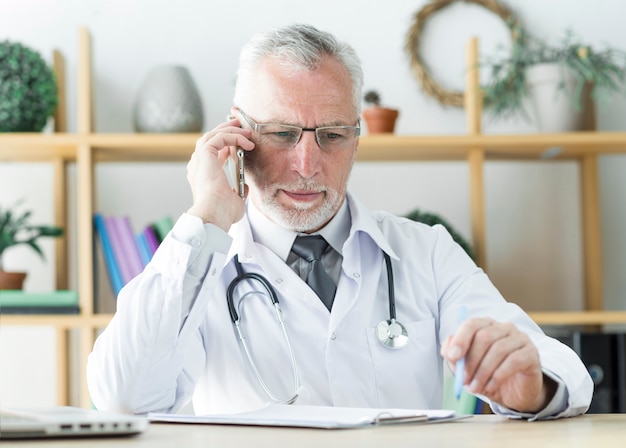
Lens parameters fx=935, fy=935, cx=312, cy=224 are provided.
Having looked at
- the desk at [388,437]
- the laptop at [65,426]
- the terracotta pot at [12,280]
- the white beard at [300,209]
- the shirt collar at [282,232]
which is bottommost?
the desk at [388,437]

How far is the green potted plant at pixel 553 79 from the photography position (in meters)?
2.64

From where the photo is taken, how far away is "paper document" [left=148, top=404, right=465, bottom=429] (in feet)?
3.87

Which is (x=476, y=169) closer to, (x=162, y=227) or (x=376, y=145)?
(x=376, y=145)

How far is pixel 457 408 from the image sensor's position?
247 cm

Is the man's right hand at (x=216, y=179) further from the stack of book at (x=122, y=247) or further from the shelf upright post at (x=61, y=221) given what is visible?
the shelf upright post at (x=61, y=221)

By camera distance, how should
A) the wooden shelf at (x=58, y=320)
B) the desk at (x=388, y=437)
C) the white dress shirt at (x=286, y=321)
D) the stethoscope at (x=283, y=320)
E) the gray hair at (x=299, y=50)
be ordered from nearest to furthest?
the desk at (x=388, y=437), the white dress shirt at (x=286, y=321), the stethoscope at (x=283, y=320), the gray hair at (x=299, y=50), the wooden shelf at (x=58, y=320)

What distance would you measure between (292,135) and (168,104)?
0.88 m

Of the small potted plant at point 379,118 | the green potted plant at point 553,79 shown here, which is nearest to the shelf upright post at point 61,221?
the small potted plant at point 379,118

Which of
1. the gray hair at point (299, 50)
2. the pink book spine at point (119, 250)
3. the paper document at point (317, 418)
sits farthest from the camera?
the pink book spine at point (119, 250)

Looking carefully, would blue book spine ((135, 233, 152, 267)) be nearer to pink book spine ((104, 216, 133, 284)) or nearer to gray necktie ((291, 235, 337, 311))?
pink book spine ((104, 216, 133, 284))

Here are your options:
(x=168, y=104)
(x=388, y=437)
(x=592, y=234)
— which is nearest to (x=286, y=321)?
(x=388, y=437)

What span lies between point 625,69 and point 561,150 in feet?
1.13

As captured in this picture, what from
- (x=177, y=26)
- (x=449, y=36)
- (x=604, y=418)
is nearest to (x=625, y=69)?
(x=449, y=36)

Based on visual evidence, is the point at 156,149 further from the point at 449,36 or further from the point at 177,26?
the point at 449,36
